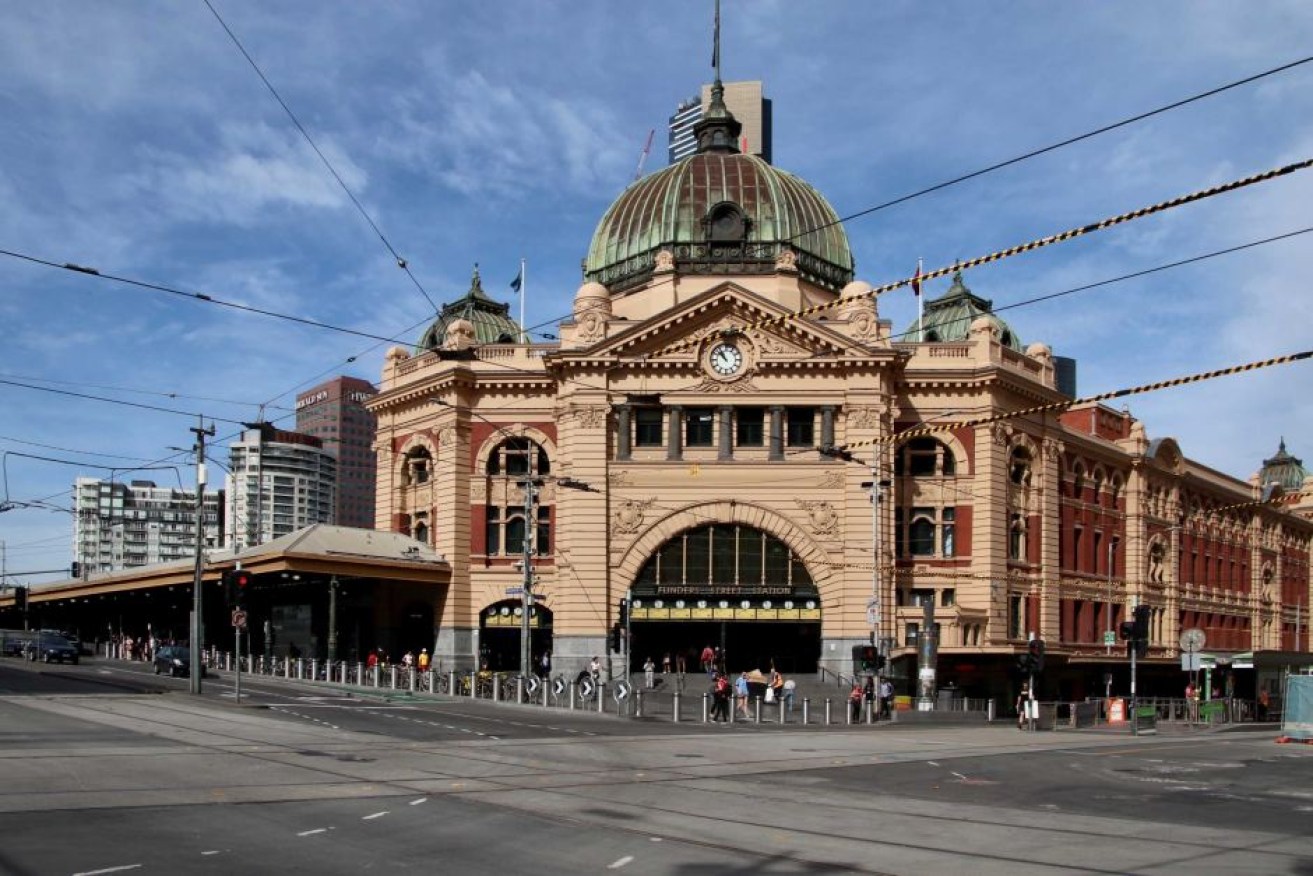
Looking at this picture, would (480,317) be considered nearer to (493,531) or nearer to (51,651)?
(493,531)

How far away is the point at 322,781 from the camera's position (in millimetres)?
22594

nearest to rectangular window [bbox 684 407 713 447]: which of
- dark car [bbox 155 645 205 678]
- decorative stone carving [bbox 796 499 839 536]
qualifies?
decorative stone carving [bbox 796 499 839 536]

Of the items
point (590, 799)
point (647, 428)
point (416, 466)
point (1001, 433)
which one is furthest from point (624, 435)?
point (590, 799)

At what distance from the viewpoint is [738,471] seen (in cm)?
6481

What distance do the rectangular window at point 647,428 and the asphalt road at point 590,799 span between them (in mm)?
28461

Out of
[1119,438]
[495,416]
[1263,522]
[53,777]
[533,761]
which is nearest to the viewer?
[53,777]

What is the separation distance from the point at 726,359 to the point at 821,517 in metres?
8.65

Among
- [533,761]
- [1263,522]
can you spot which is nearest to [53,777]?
[533,761]

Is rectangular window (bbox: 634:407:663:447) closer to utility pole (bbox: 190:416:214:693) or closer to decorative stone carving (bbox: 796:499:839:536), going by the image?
decorative stone carving (bbox: 796:499:839:536)

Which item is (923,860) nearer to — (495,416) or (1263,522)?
(495,416)

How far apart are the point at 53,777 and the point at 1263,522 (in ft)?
331

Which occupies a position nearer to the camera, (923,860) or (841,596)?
(923,860)

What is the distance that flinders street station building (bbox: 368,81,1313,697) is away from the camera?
2534 inches

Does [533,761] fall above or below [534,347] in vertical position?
below
